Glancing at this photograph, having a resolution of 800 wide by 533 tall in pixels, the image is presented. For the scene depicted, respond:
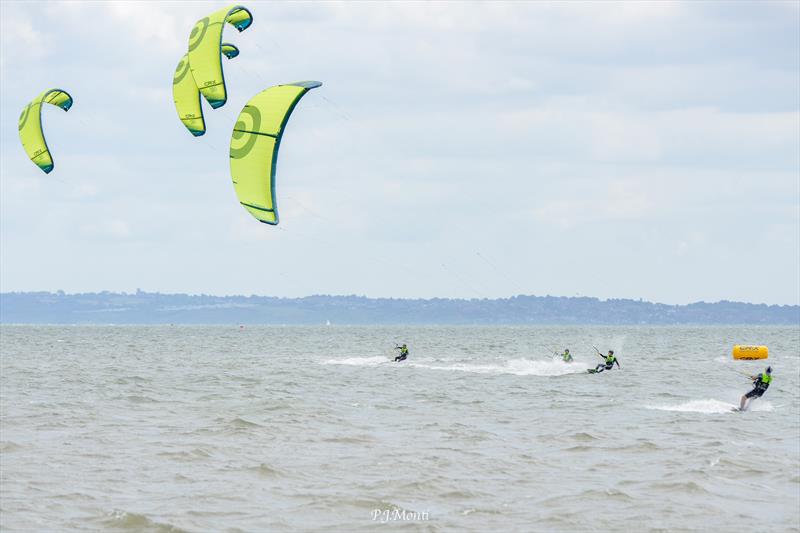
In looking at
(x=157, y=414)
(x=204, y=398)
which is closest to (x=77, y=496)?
(x=157, y=414)

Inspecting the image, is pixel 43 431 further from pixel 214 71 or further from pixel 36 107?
pixel 36 107

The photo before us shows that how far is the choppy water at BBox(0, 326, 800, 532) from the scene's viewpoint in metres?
15.5

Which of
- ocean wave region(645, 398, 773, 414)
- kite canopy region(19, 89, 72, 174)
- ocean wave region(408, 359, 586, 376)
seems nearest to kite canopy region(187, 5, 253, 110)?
kite canopy region(19, 89, 72, 174)

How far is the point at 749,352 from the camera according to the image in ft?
192

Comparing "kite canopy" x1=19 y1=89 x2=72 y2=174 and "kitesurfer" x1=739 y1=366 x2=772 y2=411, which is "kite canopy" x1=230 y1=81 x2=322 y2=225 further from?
"kitesurfer" x1=739 y1=366 x2=772 y2=411

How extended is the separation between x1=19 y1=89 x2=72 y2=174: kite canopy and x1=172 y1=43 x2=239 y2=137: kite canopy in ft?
21.3

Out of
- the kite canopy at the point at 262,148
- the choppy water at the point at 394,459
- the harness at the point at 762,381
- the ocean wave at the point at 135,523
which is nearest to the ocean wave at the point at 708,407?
the choppy water at the point at 394,459

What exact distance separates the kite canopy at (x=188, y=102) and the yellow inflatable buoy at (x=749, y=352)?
3913 centimetres

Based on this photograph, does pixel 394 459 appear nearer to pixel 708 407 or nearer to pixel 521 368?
pixel 708 407

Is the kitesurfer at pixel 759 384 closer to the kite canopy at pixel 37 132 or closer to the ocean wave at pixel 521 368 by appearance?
the ocean wave at pixel 521 368

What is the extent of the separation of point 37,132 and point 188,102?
7612 millimetres

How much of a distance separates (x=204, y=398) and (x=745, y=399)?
51.0 ft

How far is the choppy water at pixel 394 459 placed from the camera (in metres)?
15.5

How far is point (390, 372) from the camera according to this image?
149 feet
